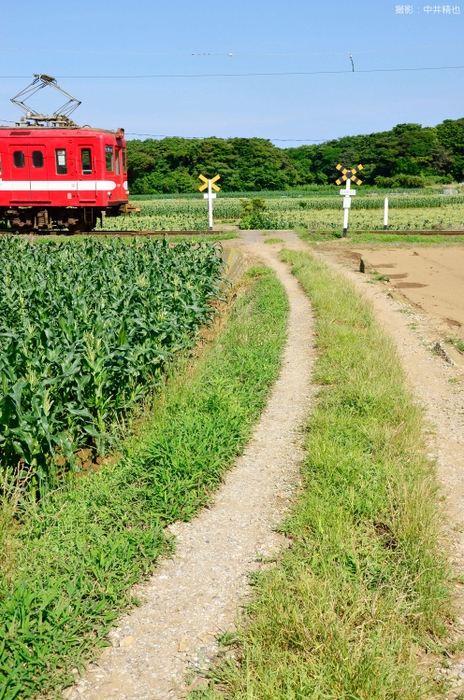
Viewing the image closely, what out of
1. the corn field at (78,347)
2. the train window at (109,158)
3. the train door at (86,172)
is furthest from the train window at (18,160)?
the corn field at (78,347)

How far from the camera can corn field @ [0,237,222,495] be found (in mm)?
5117

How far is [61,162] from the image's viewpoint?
71.8 ft

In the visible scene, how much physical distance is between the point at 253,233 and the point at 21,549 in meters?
22.1

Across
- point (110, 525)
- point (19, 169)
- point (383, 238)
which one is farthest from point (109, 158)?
point (110, 525)

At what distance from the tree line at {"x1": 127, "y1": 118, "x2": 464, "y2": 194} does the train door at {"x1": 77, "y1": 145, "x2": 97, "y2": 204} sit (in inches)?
2373

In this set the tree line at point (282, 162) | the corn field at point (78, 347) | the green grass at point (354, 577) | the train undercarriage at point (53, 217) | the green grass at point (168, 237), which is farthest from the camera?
the tree line at point (282, 162)

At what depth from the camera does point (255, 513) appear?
4.77 m

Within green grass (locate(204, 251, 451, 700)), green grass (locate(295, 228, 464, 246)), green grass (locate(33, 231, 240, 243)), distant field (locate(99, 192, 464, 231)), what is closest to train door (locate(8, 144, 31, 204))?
green grass (locate(33, 231, 240, 243))

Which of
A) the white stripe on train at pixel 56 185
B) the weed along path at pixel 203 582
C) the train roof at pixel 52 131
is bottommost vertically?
the weed along path at pixel 203 582

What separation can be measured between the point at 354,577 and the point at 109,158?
812 inches

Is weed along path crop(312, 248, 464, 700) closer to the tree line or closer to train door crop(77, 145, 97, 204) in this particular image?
train door crop(77, 145, 97, 204)

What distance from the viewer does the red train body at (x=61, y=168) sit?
21.6 metres

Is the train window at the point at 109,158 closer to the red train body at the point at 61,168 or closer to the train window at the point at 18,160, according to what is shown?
the red train body at the point at 61,168

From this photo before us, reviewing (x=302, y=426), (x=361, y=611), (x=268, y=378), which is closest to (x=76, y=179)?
(x=268, y=378)
